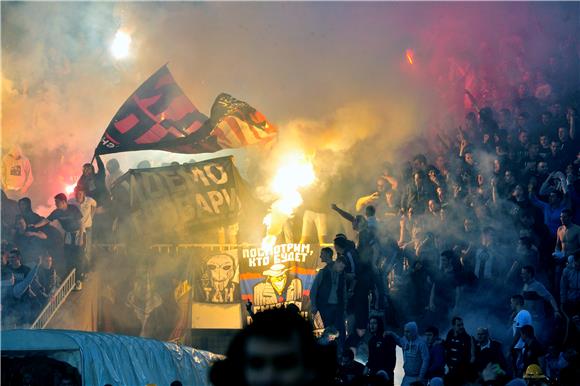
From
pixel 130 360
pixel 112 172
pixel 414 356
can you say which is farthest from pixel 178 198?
pixel 414 356

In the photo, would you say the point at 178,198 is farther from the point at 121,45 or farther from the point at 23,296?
the point at 121,45

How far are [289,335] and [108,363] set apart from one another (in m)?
10.6

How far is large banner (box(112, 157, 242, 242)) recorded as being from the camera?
16984mm

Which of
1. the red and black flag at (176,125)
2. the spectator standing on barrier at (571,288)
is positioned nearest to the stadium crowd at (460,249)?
the spectator standing on barrier at (571,288)

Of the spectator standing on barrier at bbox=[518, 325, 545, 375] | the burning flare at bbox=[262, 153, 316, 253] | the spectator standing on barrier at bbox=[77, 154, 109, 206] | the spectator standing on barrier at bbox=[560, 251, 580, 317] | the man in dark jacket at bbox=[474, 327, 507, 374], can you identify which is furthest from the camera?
the spectator standing on barrier at bbox=[77, 154, 109, 206]

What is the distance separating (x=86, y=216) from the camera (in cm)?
1711

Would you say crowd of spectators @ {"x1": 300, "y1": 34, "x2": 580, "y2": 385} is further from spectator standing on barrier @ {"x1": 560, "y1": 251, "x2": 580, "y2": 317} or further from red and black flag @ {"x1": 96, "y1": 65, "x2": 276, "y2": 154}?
red and black flag @ {"x1": 96, "y1": 65, "x2": 276, "y2": 154}

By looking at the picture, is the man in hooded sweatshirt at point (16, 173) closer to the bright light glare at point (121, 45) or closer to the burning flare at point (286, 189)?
the bright light glare at point (121, 45)

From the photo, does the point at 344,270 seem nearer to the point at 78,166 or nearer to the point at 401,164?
the point at 401,164

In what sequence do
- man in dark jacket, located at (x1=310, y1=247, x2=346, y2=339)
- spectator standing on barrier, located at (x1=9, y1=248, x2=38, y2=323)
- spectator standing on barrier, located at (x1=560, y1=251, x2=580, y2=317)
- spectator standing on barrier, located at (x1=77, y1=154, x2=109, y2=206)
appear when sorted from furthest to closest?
spectator standing on barrier, located at (x1=77, y1=154, x2=109, y2=206), spectator standing on barrier, located at (x1=9, y1=248, x2=38, y2=323), man in dark jacket, located at (x1=310, y1=247, x2=346, y2=339), spectator standing on barrier, located at (x1=560, y1=251, x2=580, y2=317)

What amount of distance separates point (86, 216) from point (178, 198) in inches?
66.8

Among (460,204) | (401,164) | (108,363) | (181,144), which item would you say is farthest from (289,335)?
(181,144)

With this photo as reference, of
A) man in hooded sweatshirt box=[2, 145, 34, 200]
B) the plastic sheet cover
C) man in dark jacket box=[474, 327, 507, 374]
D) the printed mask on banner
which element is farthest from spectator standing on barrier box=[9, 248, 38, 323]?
man in dark jacket box=[474, 327, 507, 374]

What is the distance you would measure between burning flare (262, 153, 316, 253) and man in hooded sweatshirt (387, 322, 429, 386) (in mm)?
4829
